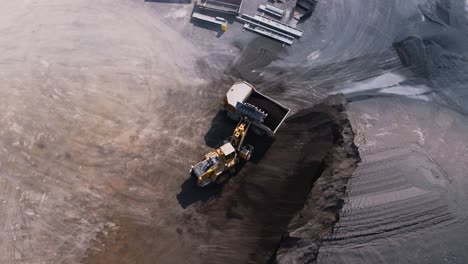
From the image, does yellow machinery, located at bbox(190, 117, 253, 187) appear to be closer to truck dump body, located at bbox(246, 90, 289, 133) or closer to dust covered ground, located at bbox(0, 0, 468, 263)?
dust covered ground, located at bbox(0, 0, 468, 263)

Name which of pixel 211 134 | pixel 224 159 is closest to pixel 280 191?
pixel 224 159

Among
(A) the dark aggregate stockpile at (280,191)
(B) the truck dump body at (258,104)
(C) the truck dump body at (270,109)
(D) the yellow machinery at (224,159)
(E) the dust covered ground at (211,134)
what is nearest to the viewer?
(E) the dust covered ground at (211,134)

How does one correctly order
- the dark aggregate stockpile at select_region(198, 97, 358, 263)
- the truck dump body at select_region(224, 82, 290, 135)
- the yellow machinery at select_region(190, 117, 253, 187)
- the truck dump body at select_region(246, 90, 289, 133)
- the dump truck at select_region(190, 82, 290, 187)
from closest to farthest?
the dark aggregate stockpile at select_region(198, 97, 358, 263) < the yellow machinery at select_region(190, 117, 253, 187) < the dump truck at select_region(190, 82, 290, 187) < the truck dump body at select_region(224, 82, 290, 135) < the truck dump body at select_region(246, 90, 289, 133)

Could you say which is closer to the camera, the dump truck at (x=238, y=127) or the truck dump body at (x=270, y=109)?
the dump truck at (x=238, y=127)

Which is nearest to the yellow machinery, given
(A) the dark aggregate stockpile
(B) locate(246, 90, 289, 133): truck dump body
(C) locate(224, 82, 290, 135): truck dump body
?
(A) the dark aggregate stockpile

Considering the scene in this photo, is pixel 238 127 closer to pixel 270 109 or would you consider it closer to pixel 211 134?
pixel 211 134

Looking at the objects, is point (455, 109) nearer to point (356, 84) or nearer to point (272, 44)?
point (356, 84)

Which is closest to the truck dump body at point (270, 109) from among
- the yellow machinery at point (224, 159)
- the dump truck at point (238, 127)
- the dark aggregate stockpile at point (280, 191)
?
the dump truck at point (238, 127)

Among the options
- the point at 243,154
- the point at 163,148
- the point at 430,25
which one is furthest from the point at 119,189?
the point at 430,25

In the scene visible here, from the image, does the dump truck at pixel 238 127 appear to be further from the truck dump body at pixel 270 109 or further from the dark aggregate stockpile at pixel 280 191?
the dark aggregate stockpile at pixel 280 191
